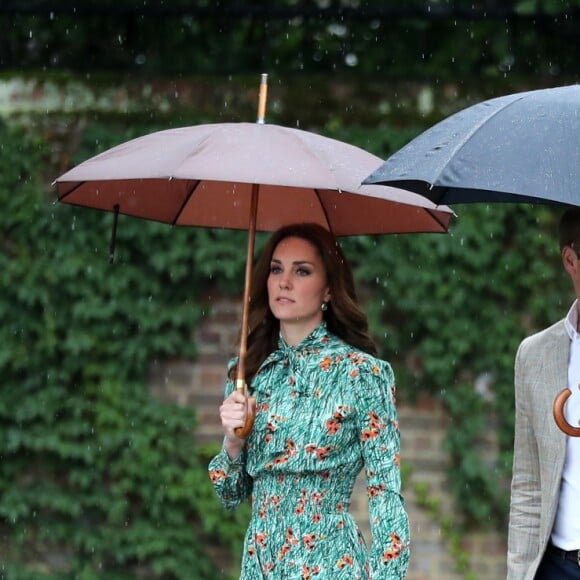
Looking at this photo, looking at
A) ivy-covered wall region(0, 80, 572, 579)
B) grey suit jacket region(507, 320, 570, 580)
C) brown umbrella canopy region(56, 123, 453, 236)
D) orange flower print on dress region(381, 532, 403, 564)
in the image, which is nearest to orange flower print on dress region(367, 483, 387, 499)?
orange flower print on dress region(381, 532, 403, 564)

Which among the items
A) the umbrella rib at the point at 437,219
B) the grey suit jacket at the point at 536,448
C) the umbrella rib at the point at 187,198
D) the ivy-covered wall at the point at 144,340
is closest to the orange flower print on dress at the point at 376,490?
the grey suit jacket at the point at 536,448

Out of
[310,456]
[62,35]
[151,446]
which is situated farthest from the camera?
[62,35]

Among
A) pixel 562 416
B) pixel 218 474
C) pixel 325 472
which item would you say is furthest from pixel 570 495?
pixel 218 474

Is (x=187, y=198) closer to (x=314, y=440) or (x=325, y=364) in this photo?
(x=325, y=364)

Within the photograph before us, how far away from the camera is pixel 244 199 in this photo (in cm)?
467

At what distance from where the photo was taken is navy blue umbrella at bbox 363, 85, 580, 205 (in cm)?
317

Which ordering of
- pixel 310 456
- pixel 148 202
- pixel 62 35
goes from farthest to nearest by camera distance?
pixel 62 35 < pixel 148 202 < pixel 310 456

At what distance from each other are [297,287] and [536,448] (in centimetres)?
84

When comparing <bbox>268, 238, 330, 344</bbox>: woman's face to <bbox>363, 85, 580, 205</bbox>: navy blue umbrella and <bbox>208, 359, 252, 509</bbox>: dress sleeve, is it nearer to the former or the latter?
<bbox>208, 359, 252, 509</bbox>: dress sleeve

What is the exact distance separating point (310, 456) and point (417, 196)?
82cm

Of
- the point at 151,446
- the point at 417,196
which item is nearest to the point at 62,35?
the point at 151,446

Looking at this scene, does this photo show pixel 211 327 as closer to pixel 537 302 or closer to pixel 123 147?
pixel 537 302

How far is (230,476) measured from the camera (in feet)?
13.4

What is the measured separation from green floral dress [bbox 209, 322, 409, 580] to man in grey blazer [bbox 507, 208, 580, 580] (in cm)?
34
